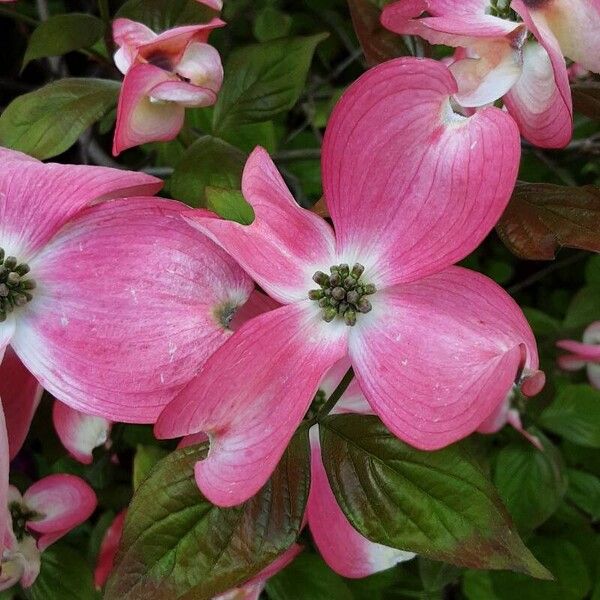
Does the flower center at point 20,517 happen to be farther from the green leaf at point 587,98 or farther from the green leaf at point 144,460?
the green leaf at point 587,98

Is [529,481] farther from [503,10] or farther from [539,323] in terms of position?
[503,10]

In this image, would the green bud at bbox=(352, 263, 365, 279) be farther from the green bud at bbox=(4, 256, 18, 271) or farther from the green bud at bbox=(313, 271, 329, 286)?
the green bud at bbox=(4, 256, 18, 271)

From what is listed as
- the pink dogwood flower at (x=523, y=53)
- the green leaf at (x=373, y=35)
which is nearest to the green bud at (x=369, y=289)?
the pink dogwood flower at (x=523, y=53)

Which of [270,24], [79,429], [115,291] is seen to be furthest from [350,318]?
[270,24]

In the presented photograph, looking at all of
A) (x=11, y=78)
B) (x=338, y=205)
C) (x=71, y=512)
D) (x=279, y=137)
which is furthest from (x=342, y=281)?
(x=11, y=78)

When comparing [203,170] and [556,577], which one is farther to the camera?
[556,577]

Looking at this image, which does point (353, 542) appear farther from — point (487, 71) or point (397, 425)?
point (487, 71)
